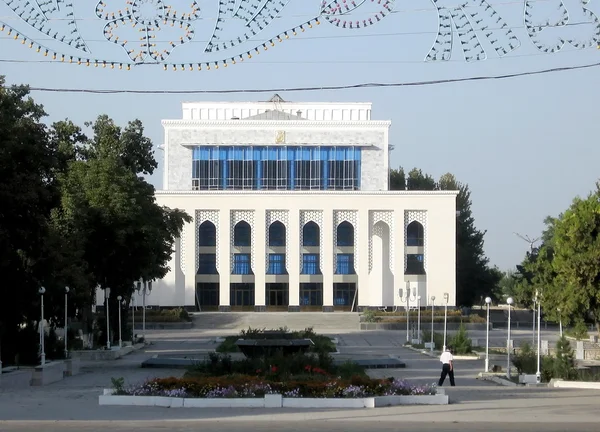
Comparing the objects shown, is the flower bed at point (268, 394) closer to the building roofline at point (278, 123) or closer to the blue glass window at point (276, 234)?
the blue glass window at point (276, 234)

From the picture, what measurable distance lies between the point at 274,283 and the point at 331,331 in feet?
51.9

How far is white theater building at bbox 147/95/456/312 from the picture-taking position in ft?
254

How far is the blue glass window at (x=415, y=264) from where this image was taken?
77.8 m

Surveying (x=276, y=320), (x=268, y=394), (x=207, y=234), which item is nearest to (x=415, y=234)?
(x=276, y=320)

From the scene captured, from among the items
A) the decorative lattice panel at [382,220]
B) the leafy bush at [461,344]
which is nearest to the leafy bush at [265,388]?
the leafy bush at [461,344]

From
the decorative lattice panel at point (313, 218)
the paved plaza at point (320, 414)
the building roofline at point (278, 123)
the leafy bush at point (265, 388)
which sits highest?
the building roofline at point (278, 123)

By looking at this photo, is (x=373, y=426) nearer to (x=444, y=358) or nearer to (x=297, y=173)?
(x=444, y=358)

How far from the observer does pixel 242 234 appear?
78.9 meters

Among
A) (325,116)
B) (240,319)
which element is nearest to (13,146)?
(240,319)

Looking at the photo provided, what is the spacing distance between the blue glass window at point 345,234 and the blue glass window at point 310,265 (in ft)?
7.16

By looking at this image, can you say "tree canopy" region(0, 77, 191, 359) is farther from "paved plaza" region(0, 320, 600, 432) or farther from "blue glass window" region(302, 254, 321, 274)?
"blue glass window" region(302, 254, 321, 274)

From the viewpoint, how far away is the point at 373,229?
79688mm

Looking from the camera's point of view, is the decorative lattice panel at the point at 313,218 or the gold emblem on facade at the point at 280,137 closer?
the decorative lattice panel at the point at 313,218

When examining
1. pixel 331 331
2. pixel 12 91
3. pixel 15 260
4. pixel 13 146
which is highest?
pixel 12 91
